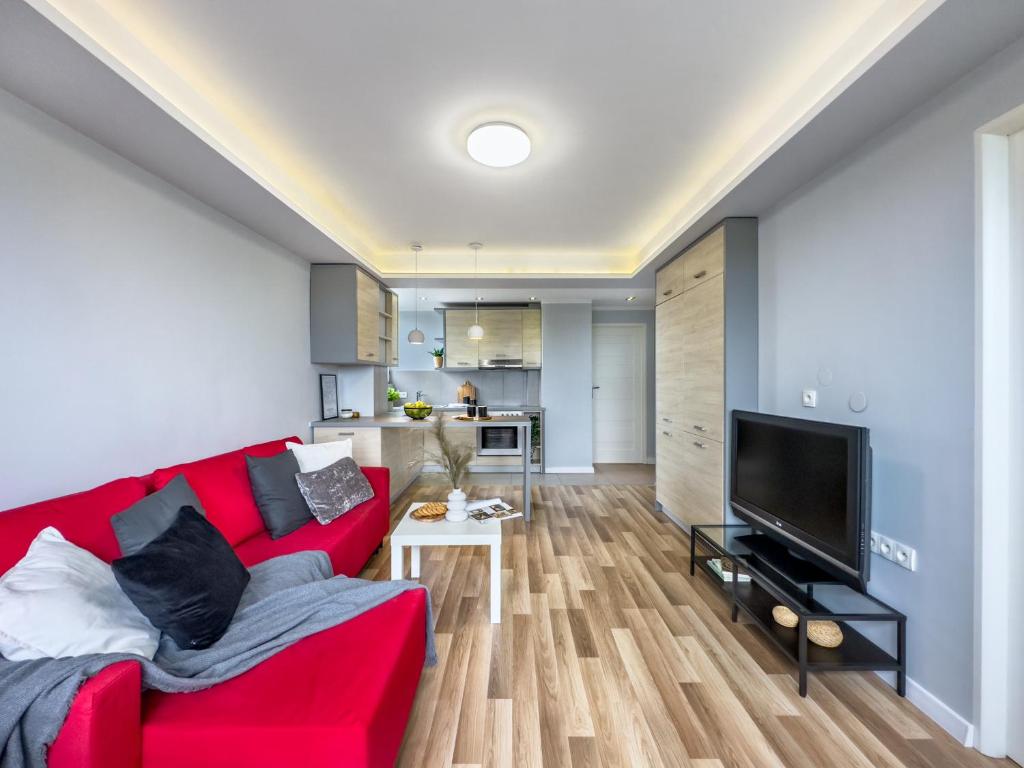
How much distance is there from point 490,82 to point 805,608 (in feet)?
9.00

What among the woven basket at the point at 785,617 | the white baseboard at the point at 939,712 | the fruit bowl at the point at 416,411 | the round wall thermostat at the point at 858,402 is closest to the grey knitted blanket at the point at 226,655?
the woven basket at the point at 785,617

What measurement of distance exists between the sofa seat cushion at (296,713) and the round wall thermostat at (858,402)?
228cm

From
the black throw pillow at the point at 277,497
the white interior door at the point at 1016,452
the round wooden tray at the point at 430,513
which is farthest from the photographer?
the round wooden tray at the point at 430,513

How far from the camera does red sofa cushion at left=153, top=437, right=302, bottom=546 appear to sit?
2.17m

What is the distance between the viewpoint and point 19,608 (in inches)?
43.4

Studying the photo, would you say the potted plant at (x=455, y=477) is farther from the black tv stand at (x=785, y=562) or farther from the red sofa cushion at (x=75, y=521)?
the black tv stand at (x=785, y=562)

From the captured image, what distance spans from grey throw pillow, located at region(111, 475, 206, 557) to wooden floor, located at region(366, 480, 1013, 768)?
4.14 ft

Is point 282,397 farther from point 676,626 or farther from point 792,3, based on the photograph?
point 792,3

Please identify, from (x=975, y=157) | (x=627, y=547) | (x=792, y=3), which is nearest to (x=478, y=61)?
(x=792, y=3)

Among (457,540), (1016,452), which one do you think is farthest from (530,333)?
(1016,452)

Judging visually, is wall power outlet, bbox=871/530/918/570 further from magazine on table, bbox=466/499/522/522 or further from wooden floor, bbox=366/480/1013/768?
magazine on table, bbox=466/499/522/522

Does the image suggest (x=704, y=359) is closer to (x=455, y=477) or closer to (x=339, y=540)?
(x=455, y=477)

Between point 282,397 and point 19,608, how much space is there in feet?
8.37

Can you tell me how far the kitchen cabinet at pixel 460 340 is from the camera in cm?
623
